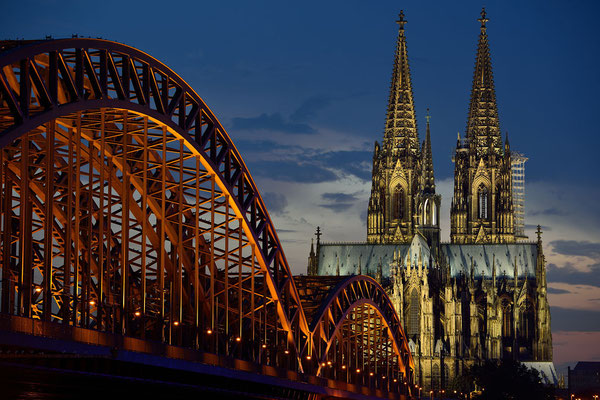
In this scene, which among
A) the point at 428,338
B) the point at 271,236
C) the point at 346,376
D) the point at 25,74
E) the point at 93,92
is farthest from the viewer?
the point at 428,338

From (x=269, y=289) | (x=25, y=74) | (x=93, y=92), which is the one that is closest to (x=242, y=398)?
(x=269, y=289)

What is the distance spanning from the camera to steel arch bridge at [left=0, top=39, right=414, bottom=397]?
45.0 metres

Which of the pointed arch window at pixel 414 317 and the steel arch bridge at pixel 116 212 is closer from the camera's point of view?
the steel arch bridge at pixel 116 212

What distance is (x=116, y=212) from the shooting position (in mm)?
60656

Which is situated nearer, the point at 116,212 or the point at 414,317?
the point at 116,212

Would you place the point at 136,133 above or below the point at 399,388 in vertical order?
above

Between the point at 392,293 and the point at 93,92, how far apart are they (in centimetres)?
15086

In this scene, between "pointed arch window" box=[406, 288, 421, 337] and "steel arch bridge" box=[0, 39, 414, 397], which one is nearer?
"steel arch bridge" box=[0, 39, 414, 397]

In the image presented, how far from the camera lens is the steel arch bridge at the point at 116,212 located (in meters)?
45.0

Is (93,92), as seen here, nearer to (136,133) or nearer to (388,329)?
(136,133)

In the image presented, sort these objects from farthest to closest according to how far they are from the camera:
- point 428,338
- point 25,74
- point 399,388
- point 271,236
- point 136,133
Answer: point 428,338 < point 399,388 < point 271,236 < point 136,133 < point 25,74

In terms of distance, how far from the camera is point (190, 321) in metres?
70.7

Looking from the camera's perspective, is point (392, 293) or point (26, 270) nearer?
point (26, 270)

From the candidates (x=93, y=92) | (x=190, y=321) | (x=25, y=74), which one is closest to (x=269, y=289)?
(x=190, y=321)
